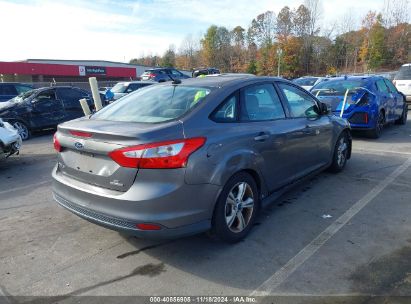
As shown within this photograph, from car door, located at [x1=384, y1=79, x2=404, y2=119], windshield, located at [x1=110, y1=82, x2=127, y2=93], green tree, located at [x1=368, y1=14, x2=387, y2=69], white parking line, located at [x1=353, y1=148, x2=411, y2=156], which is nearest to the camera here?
white parking line, located at [x1=353, y1=148, x2=411, y2=156]

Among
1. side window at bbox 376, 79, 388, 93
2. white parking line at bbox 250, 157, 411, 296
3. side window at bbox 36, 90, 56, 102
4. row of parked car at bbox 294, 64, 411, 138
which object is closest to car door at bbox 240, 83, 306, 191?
white parking line at bbox 250, 157, 411, 296

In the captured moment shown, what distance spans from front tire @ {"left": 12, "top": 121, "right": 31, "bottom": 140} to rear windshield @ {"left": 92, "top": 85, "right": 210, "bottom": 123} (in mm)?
8215

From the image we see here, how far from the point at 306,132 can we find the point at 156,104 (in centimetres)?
214

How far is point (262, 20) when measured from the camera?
286 ft

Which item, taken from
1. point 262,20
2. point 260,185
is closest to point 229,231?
point 260,185

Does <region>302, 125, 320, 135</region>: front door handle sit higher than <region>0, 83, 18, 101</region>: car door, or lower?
lower

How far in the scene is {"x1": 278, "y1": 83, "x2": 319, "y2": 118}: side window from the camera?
479cm

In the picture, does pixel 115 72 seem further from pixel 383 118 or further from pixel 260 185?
pixel 260 185

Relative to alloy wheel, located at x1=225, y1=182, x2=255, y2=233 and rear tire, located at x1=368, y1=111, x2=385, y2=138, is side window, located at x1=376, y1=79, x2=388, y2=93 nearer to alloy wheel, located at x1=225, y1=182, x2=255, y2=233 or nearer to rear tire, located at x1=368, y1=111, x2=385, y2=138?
rear tire, located at x1=368, y1=111, x2=385, y2=138

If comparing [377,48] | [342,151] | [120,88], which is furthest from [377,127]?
[377,48]

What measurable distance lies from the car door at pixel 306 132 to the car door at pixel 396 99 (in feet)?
19.4

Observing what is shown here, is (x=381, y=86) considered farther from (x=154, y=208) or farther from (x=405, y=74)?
(x=154, y=208)

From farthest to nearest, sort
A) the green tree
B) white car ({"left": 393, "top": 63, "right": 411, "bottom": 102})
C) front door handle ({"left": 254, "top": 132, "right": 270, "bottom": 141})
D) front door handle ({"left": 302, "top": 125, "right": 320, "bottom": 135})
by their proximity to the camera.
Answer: the green tree → white car ({"left": 393, "top": 63, "right": 411, "bottom": 102}) → front door handle ({"left": 302, "top": 125, "right": 320, "bottom": 135}) → front door handle ({"left": 254, "top": 132, "right": 270, "bottom": 141})

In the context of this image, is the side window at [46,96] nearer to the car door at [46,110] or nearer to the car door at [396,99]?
the car door at [46,110]
